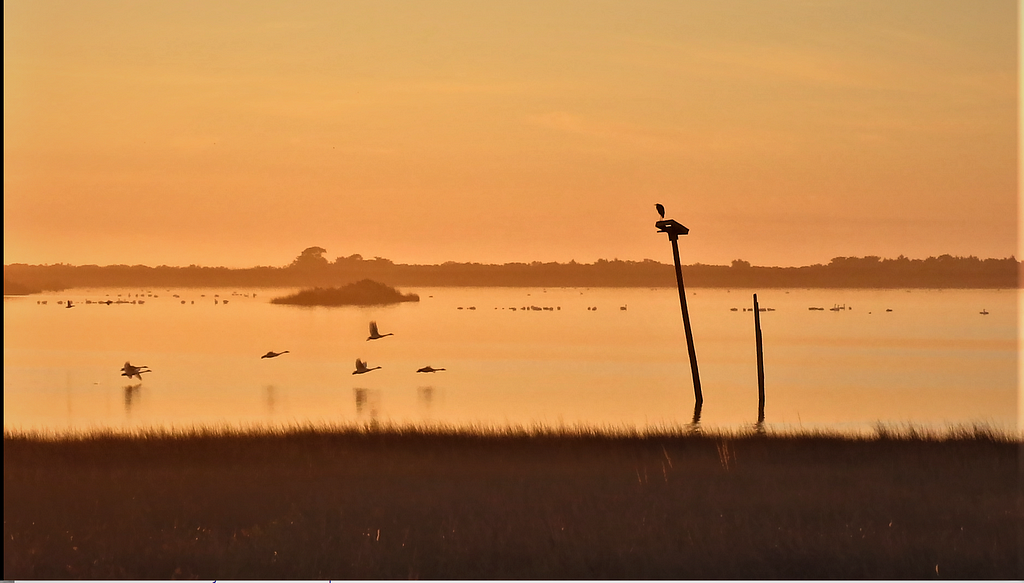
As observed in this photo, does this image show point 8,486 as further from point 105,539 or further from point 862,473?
point 862,473

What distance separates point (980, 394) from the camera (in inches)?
2178

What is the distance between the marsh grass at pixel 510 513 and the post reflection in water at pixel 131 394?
80.4 ft

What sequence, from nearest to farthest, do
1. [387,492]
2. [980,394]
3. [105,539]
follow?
[105,539] → [387,492] → [980,394]

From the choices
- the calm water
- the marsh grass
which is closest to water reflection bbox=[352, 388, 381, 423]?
the calm water

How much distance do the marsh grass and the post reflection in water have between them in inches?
965

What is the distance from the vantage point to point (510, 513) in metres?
13.2

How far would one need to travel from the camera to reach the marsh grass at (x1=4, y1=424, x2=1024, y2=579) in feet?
35.8

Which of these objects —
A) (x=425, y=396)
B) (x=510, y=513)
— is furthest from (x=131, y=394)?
(x=510, y=513)

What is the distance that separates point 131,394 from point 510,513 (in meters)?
41.7

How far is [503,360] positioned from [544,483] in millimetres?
68204

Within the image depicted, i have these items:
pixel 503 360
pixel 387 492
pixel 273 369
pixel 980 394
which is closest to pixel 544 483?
pixel 387 492

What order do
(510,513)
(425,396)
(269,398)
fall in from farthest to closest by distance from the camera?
1. (425,396)
2. (269,398)
3. (510,513)

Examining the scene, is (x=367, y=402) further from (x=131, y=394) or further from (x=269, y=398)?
(x=131, y=394)

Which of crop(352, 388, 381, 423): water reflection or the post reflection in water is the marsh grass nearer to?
crop(352, 388, 381, 423): water reflection
